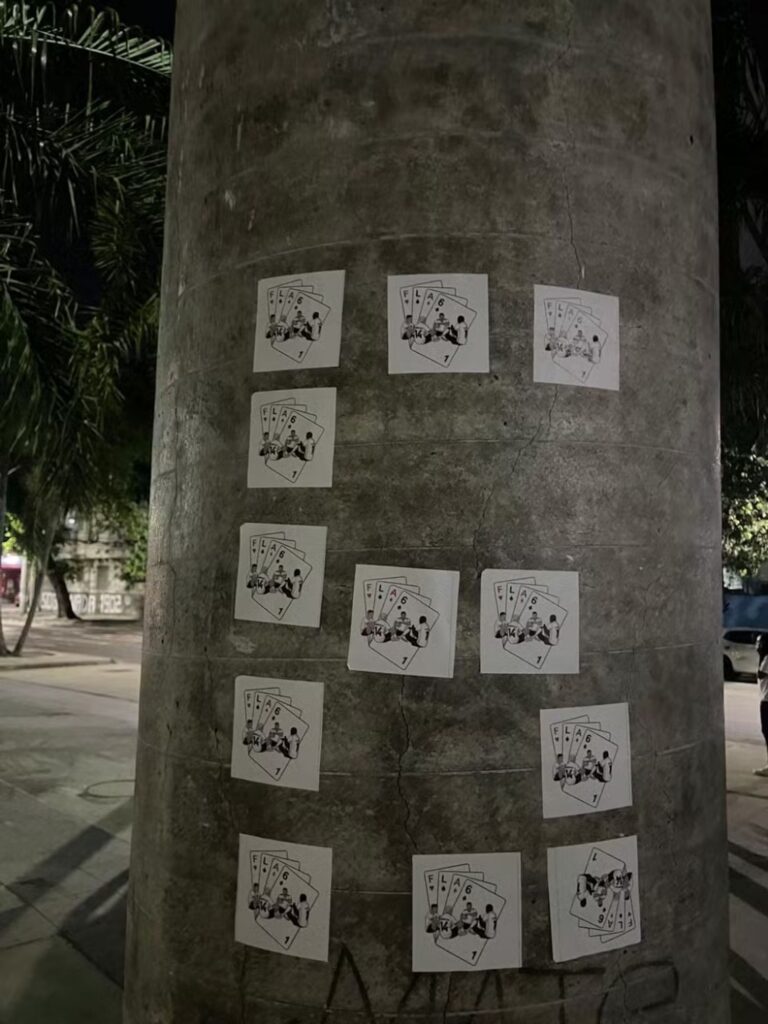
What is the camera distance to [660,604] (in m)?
1.99

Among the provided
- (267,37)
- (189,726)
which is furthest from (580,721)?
(267,37)

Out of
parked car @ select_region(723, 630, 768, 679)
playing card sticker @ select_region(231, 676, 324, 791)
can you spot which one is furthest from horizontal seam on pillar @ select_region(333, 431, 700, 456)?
parked car @ select_region(723, 630, 768, 679)

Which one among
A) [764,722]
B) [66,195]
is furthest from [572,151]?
[764,722]

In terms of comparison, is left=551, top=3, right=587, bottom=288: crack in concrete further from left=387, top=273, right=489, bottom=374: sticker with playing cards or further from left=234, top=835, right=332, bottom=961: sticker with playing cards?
left=234, top=835, right=332, bottom=961: sticker with playing cards

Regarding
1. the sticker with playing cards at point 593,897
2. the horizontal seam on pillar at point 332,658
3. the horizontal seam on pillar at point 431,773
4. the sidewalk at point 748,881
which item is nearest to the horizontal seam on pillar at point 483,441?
the horizontal seam on pillar at point 332,658

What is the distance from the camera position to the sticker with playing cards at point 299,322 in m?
1.94

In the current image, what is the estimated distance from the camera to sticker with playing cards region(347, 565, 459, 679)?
1.85m

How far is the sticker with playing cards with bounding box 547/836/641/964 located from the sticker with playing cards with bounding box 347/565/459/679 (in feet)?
1.54

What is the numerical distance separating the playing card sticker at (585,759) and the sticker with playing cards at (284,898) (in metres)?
0.48

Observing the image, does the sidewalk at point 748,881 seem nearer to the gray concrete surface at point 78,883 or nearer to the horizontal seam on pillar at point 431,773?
the gray concrete surface at point 78,883

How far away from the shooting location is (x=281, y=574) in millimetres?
1938

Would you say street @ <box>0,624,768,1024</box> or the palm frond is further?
the palm frond

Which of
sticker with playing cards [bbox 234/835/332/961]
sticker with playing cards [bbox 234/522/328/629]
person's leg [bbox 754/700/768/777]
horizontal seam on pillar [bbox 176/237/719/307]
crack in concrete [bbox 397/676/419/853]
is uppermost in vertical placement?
horizontal seam on pillar [bbox 176/237/719/307]

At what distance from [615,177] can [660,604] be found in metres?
0.93
